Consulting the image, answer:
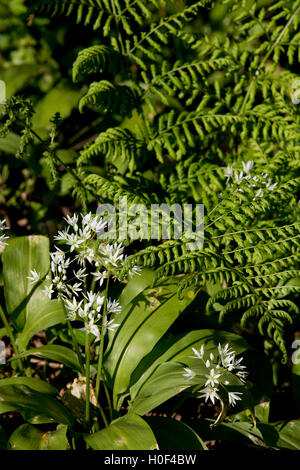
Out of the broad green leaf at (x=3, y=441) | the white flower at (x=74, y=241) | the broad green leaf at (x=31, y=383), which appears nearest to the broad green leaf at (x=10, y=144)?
the white flower at (x=74, y=241)

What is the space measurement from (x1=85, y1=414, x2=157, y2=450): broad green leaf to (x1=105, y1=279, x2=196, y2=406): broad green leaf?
34cm

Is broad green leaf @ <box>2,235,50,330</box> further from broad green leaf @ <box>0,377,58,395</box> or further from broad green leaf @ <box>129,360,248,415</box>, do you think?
broad green leaf @ <box>129,360,248,415</box>

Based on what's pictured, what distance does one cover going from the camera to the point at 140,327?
6.30 feet

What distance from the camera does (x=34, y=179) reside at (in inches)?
137

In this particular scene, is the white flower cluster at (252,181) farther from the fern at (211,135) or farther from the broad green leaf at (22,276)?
the broad green leaf at (22,276)

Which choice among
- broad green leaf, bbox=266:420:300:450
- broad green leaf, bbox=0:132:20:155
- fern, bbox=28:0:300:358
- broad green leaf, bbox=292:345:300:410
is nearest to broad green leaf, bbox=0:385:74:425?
fern, bbox=28:0:300:358

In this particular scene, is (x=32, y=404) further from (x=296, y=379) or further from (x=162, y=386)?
(x=296, y=379)

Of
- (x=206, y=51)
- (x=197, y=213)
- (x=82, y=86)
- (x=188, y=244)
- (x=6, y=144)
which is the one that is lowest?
(x=188, y=244)

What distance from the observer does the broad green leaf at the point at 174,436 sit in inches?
62.2

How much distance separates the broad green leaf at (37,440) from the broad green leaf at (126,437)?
0.09 m

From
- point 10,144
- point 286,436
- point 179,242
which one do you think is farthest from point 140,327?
point 10,144

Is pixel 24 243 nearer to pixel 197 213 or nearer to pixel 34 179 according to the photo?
pixel 197 213
